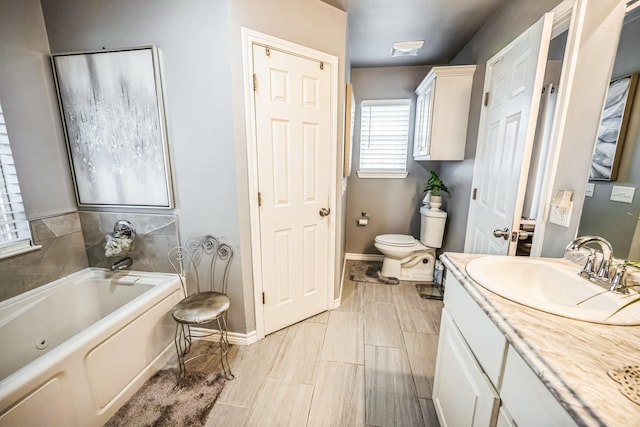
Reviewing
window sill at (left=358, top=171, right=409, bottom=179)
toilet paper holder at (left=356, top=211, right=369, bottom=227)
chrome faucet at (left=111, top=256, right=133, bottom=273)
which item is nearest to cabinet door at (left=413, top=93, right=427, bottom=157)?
window sill at (left=358, top=171, right=409, bottom=179)

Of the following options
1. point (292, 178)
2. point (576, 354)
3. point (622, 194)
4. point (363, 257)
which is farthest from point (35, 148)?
point (363, 257)

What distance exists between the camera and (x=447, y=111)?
7.60ft

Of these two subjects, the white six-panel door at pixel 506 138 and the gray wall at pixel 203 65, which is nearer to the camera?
the white six-panel door at pixel 506 138

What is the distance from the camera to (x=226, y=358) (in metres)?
1.69

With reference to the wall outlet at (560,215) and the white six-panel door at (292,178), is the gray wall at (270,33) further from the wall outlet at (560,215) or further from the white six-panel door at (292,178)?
the wall outlet at (560,215)

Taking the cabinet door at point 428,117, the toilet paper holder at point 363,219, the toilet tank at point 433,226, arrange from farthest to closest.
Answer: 1. the toilet paper holder at point 363,219
2. the toilet tank at point 433,226
3. the cabinet door at point 428,117

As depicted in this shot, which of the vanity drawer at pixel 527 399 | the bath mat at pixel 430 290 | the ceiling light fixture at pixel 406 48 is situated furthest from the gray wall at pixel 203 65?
the bath mat at pixel 430 290

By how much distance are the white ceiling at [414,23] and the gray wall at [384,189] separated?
31 centimetres

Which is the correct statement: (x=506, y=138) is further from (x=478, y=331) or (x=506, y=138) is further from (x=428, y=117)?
(x=478, y=331)

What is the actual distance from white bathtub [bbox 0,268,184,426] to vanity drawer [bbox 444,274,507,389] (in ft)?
5.62

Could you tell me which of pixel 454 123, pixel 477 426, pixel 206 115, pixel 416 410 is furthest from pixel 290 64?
pixel 416 410

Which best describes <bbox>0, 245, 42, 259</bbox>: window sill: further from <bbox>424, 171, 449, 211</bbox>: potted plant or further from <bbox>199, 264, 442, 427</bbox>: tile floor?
<bbox>424, 171, 449, 211</bbox>: potted plant

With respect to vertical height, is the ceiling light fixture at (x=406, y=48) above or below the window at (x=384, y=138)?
above

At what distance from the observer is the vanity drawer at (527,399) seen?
1.72 feet
